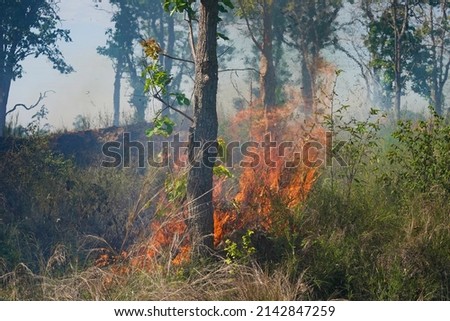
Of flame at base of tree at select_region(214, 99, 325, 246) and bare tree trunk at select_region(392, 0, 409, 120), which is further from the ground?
bare tree trunk at select_region(392, 0, 409, 120)

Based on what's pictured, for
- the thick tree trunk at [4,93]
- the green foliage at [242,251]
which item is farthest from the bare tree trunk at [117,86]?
the green foliage at [242,251]

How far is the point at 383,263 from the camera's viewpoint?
721 cm

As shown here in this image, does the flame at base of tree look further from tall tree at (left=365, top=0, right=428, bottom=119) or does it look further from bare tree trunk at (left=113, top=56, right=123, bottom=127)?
bare tree trunk at (left=113, top=56, right=123, bottom=127)

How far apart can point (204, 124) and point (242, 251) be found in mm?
1439

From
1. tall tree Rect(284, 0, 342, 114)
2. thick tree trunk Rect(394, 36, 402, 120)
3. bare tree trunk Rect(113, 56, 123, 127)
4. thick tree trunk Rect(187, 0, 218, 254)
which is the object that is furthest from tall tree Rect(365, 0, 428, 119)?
bare tree trunk Rect(113, 56, 123, 127)

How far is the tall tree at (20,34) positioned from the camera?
1658cm

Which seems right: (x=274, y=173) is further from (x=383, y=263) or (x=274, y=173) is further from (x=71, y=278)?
(x=71, y=278)

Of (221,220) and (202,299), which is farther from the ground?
(221,220)

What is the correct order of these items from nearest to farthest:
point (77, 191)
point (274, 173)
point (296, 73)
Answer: point (274, 173)
point (77, 191)
point (296, 73)

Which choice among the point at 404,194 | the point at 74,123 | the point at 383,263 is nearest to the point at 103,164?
the point at 74,123

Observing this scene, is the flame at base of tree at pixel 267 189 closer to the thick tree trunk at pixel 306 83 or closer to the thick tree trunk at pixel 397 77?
the thick tree trunk at pixel 397 77

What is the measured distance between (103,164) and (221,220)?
18.1 feet

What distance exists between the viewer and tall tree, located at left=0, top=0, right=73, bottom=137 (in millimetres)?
16578

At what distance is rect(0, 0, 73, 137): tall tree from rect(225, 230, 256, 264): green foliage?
1010 cm
